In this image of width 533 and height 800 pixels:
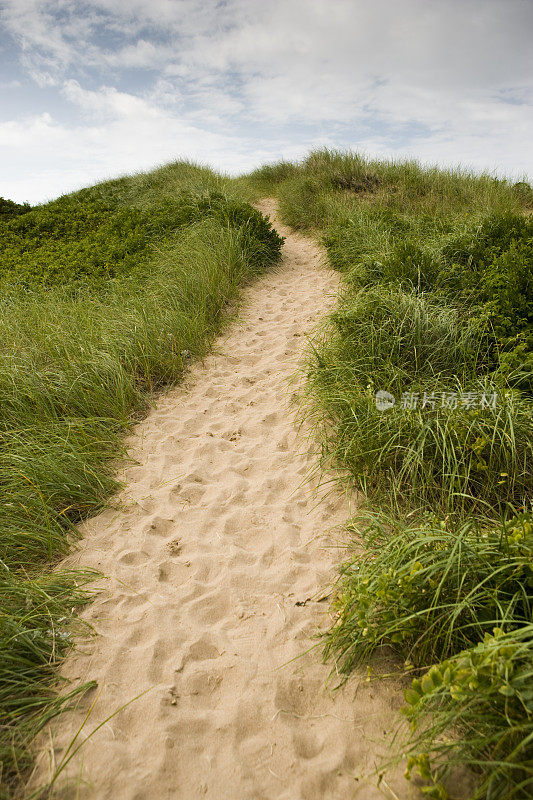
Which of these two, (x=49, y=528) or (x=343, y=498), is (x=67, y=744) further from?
(x=343, y=498)

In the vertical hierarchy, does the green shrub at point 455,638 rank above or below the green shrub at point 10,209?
below

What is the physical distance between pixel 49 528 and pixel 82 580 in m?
0.46

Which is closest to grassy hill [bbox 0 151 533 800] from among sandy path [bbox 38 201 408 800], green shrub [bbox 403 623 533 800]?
green shrub [bbox 403 623 533 800]

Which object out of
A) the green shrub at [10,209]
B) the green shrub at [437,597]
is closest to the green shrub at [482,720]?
the green shrub at [437,597]

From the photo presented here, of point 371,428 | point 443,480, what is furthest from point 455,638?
point 371,428

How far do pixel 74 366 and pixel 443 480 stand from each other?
11.6 ft

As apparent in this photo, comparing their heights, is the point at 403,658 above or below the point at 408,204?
below

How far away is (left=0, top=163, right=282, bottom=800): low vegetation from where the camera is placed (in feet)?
7.79

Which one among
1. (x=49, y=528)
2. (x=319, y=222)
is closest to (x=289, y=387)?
(x=49, y=528)

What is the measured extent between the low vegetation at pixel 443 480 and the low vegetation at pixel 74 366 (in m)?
1.48

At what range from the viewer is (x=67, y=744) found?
202 cm

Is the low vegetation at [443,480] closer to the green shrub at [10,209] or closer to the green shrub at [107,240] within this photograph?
the green shrub at [107,240]

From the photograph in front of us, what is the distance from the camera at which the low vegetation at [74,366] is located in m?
2.38

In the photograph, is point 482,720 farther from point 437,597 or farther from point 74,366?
point 74,366
